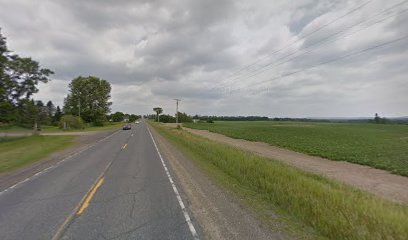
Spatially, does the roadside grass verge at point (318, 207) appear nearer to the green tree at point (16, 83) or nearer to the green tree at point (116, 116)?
the green tree at point (16, 83)

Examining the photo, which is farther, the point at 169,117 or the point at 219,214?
the point at 169,117

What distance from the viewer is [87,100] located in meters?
83.2

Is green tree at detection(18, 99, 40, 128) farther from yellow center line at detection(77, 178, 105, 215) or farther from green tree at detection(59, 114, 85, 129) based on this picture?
yellow center line at detection(77, 178, 105, 215)

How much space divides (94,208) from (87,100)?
84.2 m

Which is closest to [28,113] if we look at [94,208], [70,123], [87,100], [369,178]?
[70,123]

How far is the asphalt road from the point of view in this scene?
5.36 m

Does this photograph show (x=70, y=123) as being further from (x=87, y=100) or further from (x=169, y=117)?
(x=169, y=117)

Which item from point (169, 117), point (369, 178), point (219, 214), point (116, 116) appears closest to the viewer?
point (219, 214)

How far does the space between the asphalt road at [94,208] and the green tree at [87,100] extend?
253ft

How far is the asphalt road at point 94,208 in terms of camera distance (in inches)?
211

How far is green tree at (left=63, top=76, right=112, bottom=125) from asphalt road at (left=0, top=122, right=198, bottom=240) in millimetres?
77215

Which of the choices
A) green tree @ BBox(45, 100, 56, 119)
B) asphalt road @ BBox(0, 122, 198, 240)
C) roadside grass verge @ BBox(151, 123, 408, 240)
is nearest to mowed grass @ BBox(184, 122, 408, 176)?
roadside grass verge @ BBox(151, 123, 408, 240)

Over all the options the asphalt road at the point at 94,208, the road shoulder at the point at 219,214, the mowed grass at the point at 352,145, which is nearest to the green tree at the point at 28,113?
the asphalt road at the point at 94,208

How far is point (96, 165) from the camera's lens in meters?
14.1
